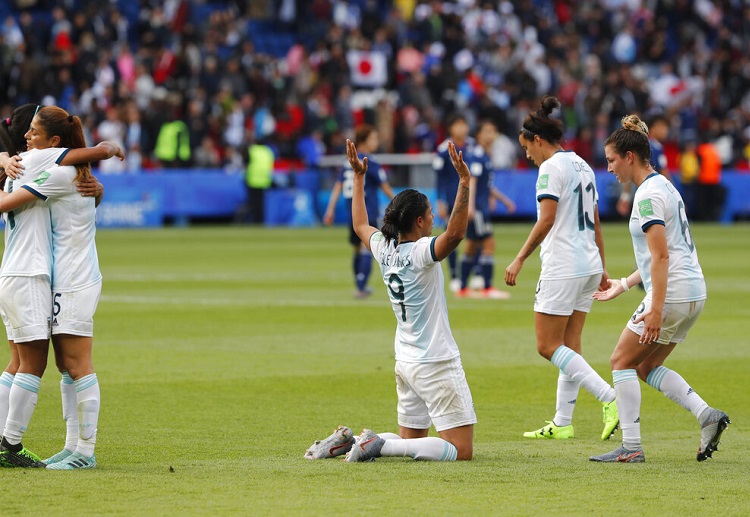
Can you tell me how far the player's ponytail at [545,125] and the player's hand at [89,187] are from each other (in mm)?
3083

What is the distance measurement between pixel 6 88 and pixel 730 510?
28477mm

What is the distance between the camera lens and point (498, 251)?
26.0 metres

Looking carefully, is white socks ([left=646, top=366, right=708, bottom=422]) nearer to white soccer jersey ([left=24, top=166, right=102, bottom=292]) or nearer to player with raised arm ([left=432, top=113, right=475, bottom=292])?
white soccer jersey ([left=24, top=166, right=102, bottom=292])

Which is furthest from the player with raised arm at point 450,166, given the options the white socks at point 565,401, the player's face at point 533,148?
the white socks at point 565,401

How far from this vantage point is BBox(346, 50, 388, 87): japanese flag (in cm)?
3762

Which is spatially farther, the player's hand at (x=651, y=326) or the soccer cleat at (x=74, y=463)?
the player's hand at (x=651, y=326)

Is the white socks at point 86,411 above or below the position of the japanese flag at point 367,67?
below

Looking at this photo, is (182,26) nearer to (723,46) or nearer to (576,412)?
(723,46)

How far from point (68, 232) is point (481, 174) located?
1149 cm

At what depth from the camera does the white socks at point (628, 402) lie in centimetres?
775

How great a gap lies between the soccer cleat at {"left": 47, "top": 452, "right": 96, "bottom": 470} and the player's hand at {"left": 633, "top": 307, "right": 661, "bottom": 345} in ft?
10.3

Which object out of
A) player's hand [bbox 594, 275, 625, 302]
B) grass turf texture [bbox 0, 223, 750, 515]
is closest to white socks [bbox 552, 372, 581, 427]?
grass turf texture [bbox 0, 223, 750, 515]

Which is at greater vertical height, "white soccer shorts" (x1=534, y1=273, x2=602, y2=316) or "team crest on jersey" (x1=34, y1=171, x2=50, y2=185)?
"team crest on jersey" (x1=34, y1=171, x2=50, y2=185)

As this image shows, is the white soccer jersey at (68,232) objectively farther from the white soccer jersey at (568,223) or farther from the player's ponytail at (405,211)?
the white soccer jersey at (568,223)
